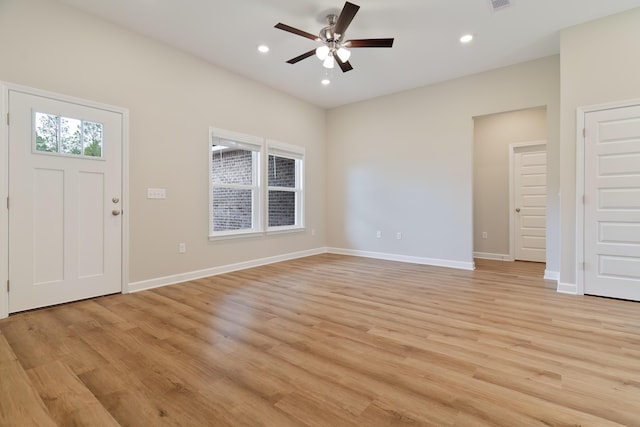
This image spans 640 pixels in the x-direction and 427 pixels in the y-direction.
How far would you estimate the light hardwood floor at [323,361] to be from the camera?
1.37m

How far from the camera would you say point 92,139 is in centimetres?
306

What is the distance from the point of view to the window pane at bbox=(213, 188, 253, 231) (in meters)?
4.40

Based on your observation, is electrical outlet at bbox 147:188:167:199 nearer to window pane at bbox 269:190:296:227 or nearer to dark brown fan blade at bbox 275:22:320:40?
window pane at bbox 269:190:296:227

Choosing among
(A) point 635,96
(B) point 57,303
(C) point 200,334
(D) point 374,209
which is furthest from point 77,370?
(A) point 635,96

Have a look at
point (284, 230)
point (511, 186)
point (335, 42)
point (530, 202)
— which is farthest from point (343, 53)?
point (530, 202)

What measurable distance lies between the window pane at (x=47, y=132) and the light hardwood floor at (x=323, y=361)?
1548 mm

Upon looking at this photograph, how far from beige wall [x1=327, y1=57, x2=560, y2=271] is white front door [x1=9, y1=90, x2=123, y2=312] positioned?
3.96 metres

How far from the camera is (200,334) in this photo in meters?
2.21

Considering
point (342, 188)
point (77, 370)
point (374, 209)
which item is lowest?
point (77, 370)

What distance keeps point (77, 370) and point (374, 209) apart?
4745 millimetres

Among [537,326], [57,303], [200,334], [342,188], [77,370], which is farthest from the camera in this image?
[342,188]

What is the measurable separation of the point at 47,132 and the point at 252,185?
2570 mm

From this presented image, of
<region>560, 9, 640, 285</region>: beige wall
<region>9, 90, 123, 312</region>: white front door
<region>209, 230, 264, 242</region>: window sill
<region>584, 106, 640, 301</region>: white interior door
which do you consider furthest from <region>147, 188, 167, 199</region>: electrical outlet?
<region>584, 106, 640, 301</region>: white interior door

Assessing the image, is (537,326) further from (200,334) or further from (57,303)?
(57,303)
